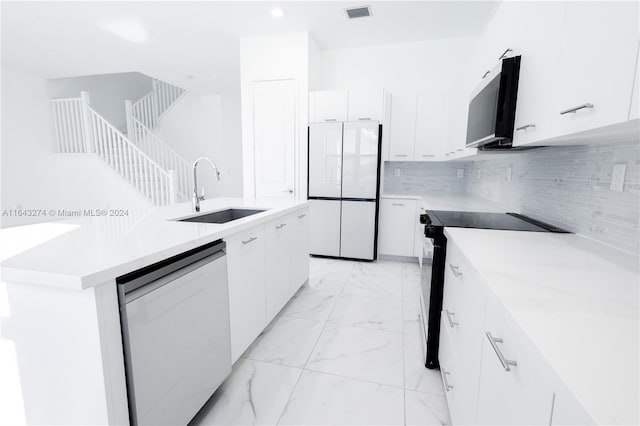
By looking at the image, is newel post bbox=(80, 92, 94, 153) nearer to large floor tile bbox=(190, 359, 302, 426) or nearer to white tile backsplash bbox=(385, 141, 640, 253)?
large floor tile bbox=(190, 359, 302, 426)

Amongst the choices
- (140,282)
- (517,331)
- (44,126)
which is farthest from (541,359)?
(44,126)

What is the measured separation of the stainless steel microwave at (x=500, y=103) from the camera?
144 centimetres

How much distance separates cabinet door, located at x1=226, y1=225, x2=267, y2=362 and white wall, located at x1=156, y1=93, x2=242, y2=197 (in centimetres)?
544

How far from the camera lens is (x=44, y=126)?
212 inches

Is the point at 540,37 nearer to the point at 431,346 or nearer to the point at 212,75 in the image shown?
the point at 431,346

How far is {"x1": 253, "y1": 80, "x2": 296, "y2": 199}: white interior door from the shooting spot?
3.64m

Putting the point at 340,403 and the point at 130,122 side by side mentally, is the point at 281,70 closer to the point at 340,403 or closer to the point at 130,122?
the point at 340,403

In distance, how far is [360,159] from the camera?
11.4ft

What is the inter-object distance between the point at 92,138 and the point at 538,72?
6619mm

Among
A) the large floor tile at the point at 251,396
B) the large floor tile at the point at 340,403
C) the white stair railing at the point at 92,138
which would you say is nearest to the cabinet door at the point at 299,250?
the large floor tile at the point at 251,396

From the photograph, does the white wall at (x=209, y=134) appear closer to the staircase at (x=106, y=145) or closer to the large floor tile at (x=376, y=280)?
the staircase at (x=106, y=145)

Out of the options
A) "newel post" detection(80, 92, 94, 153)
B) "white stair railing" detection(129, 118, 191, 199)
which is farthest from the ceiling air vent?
"newel post" detection(80, 92, 94, 153)

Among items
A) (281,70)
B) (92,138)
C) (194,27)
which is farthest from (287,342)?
(92,138)

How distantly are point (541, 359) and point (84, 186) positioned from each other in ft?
22.5
